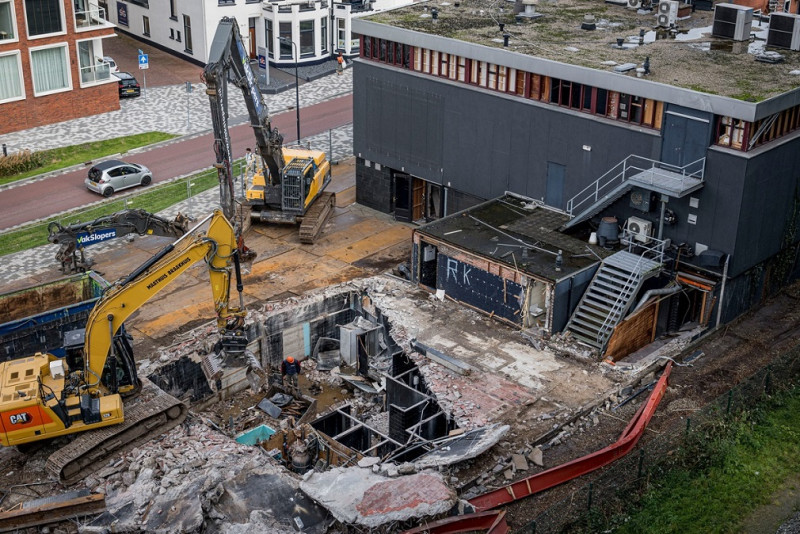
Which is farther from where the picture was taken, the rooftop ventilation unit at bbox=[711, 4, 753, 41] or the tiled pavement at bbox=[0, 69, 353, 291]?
the tiled pavement at bbox=[0, 69, 353, 291]

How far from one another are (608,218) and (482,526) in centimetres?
1786

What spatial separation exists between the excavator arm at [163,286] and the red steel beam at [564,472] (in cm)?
1086

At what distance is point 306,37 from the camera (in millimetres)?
75000

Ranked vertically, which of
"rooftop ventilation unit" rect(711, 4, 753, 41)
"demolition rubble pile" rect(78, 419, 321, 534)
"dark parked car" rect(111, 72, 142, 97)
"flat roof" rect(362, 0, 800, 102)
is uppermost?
"rooftop ventilation unit" rect(711, 4, 753, 41)

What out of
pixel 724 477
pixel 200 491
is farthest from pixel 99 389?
pixel 724 477

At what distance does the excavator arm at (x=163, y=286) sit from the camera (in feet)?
105

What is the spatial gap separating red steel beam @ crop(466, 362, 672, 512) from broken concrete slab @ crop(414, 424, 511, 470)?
5.32 ft

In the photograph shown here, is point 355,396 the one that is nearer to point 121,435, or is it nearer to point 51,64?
point 121,435

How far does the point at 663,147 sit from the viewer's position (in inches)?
1613

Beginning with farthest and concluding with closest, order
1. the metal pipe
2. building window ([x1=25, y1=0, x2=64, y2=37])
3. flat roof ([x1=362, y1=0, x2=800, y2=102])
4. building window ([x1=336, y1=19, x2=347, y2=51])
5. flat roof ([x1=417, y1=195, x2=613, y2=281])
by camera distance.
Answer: building window ([x1=336, y1=19, x2=347, y2=51]) → building window ([x1=25, y1=0, x2=64, y2=37]) → flat roof ([x1=362, y1=0, x2=800, y2=102]) → flat roof ([x1=417, y1=195, x2=613, y2=281]) → the metal pipe

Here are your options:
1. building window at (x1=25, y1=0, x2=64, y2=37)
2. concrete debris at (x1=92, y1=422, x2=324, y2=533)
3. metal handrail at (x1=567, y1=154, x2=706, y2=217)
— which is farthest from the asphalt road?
concrete debris at (x1=92, y1=422, x2=324, y2=533)

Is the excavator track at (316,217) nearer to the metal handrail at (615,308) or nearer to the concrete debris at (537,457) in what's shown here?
the metal handrail at (615,308)

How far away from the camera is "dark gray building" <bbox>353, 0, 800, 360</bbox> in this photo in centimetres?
3984

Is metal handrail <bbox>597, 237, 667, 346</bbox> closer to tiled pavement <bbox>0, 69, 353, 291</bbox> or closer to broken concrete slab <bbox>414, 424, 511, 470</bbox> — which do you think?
broken concrete slab <bbox>414, 424, 511, 470</bbox>
